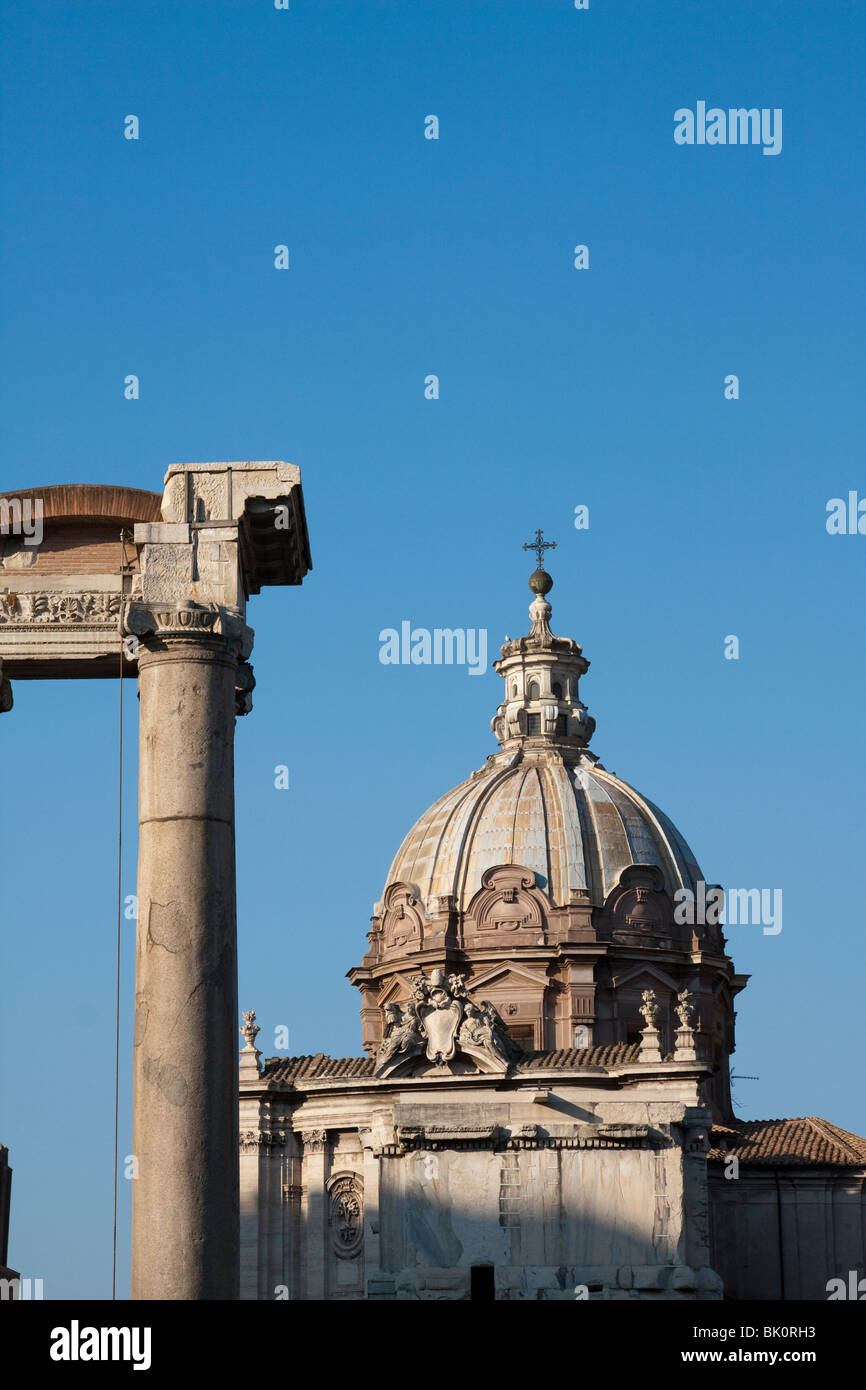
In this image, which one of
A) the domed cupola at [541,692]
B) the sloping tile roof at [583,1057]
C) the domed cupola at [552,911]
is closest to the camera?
the sloping tile roof at [583,1057]

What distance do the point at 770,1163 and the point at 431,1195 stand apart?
1669 cm

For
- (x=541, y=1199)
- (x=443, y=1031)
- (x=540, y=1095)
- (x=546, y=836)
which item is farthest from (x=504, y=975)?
(x=541, y=1199)

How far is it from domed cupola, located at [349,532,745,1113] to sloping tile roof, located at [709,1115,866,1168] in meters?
2.19

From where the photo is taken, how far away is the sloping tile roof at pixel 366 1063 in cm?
6241

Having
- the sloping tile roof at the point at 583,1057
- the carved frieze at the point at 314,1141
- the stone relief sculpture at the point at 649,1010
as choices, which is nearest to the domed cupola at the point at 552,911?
the stone relief sculpture at the point at 649,1010

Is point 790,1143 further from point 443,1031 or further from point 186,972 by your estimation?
point 186,972

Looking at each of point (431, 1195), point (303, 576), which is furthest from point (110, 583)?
point (431, 1195)

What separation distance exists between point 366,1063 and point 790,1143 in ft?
48.6

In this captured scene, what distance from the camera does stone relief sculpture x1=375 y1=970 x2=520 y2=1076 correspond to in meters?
61.2

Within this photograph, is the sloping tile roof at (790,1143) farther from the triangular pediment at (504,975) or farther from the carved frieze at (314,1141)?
the carved frieze at (314,1141)

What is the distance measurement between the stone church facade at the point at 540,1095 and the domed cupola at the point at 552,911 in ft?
0.28

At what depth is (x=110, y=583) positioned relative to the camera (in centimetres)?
2264
